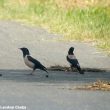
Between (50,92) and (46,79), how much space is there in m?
2.15

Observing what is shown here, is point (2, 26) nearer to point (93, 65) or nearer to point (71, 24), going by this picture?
point (71, 24)

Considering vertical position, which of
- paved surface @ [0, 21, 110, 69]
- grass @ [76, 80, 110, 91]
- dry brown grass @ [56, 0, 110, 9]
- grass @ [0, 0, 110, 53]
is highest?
grass @ [76, 80, 110, 91]

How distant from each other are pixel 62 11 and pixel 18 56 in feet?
44.5

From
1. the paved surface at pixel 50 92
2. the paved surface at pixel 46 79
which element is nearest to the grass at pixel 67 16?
the paved surface at pixel 46 79

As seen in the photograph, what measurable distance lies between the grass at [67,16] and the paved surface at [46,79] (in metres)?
0.84

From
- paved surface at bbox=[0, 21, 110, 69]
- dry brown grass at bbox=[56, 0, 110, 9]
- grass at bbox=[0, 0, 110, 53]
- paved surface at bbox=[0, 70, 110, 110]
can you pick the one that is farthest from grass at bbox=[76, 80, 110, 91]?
dry brown grass at bbox=[56, 0, 110, 9]

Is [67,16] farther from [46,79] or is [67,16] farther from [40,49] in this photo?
[46,79]

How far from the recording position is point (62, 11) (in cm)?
3394

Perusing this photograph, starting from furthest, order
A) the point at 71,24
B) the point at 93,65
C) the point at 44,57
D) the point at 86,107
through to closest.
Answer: the point at 71,24, the point at 44,57, the point at 93,65, the point at 86,107

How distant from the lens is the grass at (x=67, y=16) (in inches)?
1019

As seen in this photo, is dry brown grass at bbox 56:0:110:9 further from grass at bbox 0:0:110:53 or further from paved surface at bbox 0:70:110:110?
paved surface at bbox 0:70:110:110

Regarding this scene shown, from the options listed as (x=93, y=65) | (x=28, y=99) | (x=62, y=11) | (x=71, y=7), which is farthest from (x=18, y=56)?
(x=71, y=7)

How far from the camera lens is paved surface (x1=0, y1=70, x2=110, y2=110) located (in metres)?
12.0

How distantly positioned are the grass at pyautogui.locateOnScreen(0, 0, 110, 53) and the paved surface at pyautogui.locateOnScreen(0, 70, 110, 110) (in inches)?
229
